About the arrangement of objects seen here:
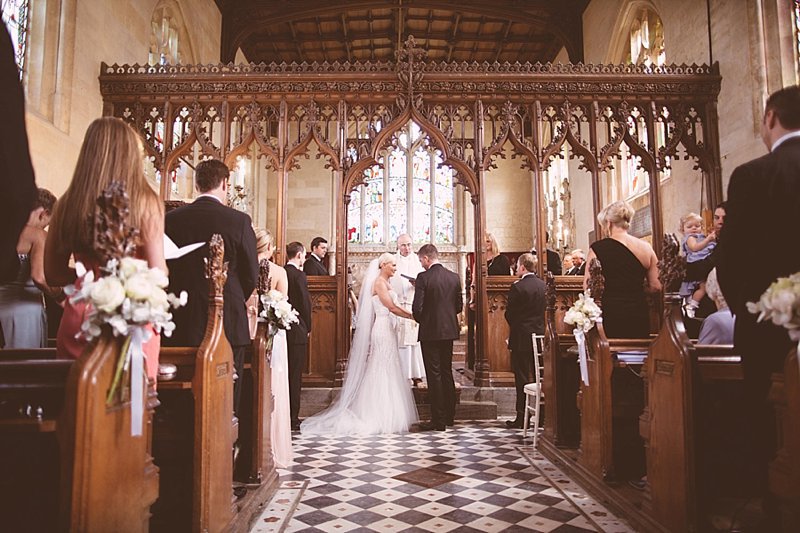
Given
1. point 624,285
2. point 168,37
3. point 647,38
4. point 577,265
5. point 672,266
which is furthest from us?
point 647,38


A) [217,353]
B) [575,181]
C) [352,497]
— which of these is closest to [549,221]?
[575,181]

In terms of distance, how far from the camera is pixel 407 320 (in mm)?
6910

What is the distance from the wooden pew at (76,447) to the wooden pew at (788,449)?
2270 mm

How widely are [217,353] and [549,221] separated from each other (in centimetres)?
1415

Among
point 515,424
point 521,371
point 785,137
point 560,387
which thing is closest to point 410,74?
point 521,371

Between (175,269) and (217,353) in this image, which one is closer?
(217,353)

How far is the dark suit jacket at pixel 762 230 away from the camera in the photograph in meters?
2.12

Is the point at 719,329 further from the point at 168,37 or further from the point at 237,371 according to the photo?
the point at 168,37

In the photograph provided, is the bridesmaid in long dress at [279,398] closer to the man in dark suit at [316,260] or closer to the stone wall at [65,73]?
the man in dark suit at [316,260]

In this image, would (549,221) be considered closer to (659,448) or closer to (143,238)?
(659,448)

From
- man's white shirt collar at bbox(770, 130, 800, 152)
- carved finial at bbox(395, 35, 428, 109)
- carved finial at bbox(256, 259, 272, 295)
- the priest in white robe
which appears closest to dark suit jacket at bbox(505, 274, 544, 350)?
the priest in white robe

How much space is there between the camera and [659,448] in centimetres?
288

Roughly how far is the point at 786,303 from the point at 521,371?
4341 millimetres

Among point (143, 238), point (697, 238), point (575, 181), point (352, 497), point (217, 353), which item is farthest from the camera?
point (575, 181)
